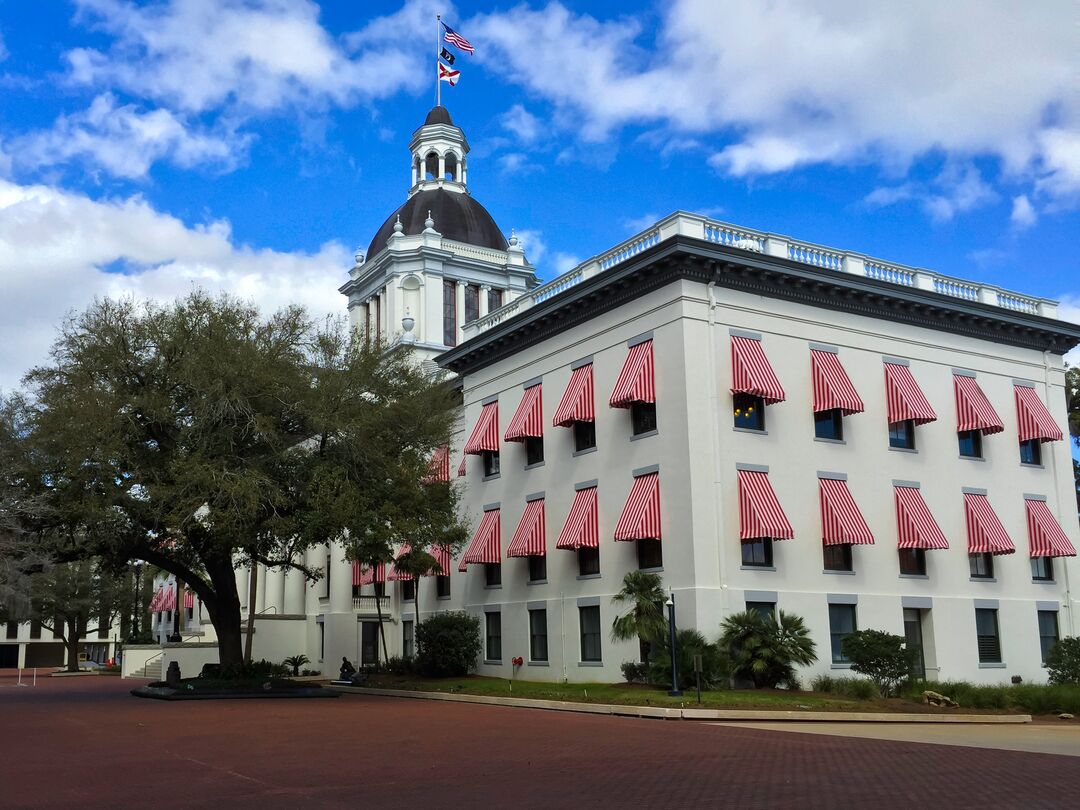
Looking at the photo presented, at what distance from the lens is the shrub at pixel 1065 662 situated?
3519 centimetres

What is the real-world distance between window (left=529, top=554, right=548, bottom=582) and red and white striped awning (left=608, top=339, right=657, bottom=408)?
24.2 feet

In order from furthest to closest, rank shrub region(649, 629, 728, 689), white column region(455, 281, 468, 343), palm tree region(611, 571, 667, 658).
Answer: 1. white column region(455, 281, 468, 343)
2. palm tree region(611, 571, 667, 658)
3. shrub region(649, 629, 728, 689)

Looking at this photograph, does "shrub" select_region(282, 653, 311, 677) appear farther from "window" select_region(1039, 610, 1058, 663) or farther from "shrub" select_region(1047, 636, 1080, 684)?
"shrub" select_region(1047, 636, 1080, 684)

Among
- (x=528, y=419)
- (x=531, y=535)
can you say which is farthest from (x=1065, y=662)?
(x=528, y=419)

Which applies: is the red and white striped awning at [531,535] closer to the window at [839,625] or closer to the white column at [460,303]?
the window at [839,625]

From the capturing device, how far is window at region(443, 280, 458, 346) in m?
60.3

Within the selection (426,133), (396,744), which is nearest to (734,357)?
(396,744)

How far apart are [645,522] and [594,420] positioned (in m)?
5.23

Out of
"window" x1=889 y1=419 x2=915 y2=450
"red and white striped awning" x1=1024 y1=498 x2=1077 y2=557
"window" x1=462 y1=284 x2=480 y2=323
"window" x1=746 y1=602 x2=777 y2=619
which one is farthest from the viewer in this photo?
"window" x1=462 y1=284 x2=480 y2=323

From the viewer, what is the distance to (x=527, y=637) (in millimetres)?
39625

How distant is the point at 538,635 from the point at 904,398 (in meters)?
15.1

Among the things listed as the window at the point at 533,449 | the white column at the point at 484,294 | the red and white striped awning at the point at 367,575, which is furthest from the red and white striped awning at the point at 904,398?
the white column at the point at 484,294

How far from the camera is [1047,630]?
129ft

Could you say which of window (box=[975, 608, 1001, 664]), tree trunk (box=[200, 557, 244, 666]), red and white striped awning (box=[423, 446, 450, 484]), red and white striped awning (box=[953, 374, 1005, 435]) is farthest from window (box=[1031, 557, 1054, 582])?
tree trunk (box=[200, 557, 244, 666])
